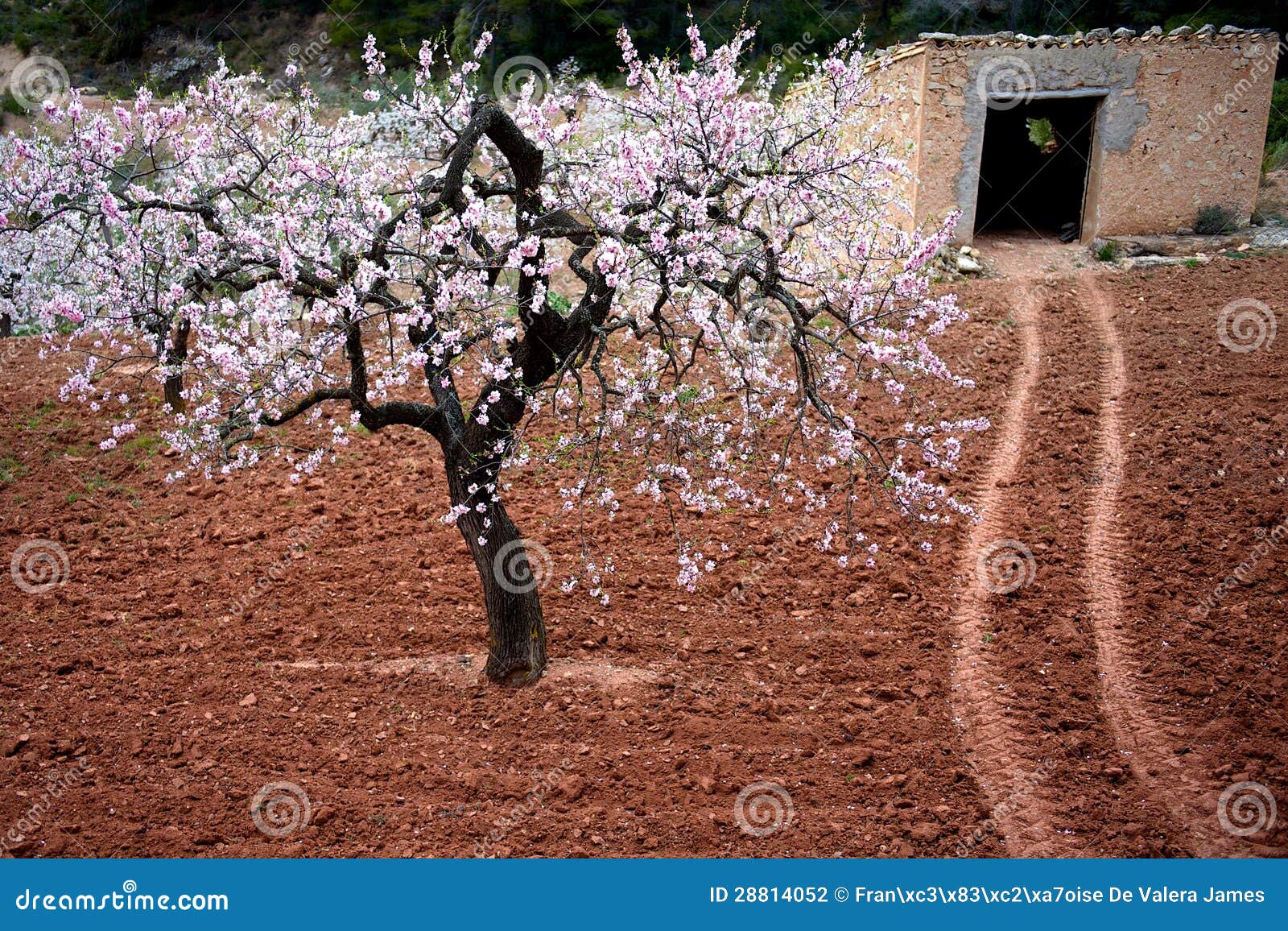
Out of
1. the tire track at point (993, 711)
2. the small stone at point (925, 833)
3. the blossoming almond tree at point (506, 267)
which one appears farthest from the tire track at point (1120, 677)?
the blossoming almond tree at point (506, 267)

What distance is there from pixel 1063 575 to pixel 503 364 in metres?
4.18

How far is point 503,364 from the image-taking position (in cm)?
429

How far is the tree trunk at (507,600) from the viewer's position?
16.8ft

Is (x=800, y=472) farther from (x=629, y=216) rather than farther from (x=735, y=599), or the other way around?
(x=629, y=216)

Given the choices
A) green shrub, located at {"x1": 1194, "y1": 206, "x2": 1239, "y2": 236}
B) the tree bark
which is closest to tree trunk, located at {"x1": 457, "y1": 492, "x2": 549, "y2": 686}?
the tree bark

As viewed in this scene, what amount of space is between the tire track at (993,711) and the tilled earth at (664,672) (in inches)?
0.8

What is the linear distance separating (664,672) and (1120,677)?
2.59 metres

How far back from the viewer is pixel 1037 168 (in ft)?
51.0

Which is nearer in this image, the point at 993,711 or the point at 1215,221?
the point at 993,711

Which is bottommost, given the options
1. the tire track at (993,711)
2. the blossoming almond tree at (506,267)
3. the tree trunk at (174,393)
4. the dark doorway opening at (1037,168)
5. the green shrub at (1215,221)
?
the tire track at (993,711)

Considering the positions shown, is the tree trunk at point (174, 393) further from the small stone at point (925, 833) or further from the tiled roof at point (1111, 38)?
the tiled roof at point (1111, 38)

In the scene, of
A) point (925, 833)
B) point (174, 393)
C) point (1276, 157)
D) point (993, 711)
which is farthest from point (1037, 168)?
point (925, 833)

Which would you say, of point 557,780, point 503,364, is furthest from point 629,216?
point 557,780

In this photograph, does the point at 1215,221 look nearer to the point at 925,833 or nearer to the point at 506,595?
the point at 925,833
